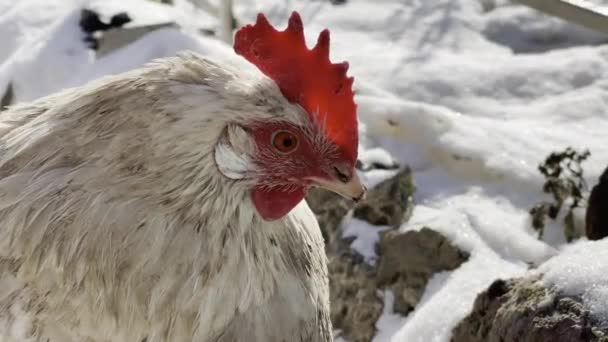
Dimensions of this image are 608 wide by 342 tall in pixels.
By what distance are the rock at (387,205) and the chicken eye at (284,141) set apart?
1.32m

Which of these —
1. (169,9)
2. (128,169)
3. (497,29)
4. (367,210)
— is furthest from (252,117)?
(497,29)

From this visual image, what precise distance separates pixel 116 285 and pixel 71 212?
18 centimetres

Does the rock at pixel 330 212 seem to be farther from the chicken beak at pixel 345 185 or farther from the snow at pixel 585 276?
the chicken beak at pixel 345 185

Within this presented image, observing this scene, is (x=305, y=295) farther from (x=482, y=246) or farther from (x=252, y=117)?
(x=482, y=246)

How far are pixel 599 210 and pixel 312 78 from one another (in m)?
1.32

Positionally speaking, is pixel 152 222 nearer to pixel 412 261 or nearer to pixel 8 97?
pixel 412 261

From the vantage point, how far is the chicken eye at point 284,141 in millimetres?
1684

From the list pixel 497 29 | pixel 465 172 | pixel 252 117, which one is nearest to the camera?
pixel 252 117

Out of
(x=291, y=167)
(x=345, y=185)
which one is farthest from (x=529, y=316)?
(x=291, y=167)

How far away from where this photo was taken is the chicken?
→ 1.70 metres

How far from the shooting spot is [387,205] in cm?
304

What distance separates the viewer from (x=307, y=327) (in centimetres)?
196

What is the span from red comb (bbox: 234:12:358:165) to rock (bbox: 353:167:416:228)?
4.08 ft

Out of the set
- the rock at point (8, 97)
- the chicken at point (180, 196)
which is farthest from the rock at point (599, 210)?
the rock at point (8, 97)
